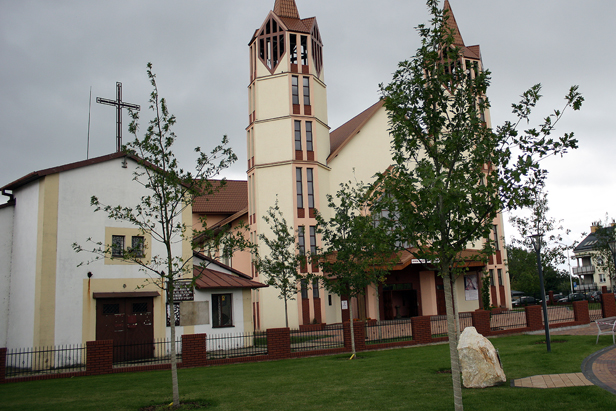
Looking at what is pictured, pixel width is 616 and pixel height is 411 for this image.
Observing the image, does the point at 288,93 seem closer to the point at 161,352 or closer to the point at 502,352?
the point at 161,352

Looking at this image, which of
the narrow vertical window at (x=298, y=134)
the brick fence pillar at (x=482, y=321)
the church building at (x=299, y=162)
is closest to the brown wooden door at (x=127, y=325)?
the church building at (x=299, y=162)

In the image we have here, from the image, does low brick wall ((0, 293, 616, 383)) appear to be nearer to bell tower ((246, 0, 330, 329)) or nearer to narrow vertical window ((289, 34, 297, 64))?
bell tower ((246, 0, 330, 329))

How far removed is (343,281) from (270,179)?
54.5 ft

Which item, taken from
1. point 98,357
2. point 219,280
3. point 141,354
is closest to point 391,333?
point 219,280

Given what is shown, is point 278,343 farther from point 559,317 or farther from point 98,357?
point 559,317

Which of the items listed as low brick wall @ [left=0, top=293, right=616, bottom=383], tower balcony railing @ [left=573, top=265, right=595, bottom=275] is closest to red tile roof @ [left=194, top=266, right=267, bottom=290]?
low brick wall @ [left=0, top=293, right=616, bottom=383]

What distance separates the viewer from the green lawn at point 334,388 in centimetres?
952

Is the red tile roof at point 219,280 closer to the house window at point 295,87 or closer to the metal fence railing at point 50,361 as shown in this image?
the metal fence railing at point 50,361

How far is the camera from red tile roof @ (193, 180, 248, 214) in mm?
45844

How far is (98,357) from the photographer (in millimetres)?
16375

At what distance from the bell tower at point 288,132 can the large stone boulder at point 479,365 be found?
2263cm

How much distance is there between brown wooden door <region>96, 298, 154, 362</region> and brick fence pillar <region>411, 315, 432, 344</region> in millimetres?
11052

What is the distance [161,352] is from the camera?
19672mm

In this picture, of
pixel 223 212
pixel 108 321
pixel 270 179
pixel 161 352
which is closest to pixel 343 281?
pixel 161 352
